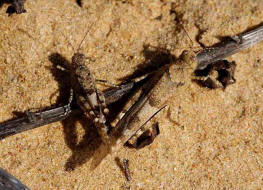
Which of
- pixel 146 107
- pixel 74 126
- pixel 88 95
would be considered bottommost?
pixel 74 126

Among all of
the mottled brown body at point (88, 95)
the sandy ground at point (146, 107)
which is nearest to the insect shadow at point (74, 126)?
the sandy ground at point (146, 107)

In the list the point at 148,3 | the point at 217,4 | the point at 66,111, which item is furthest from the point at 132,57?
the point at 217,4

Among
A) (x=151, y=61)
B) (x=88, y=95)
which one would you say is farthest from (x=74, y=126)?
(x=151, y=61)

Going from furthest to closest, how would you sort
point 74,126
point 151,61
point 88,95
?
point 151,61 → point 74,126 → point 88,95

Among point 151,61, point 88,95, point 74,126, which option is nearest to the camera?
point 88,95

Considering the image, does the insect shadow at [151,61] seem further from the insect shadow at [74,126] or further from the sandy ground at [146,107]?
the insect shadow at [74,126]

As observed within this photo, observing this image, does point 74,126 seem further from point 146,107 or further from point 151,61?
point 151,61

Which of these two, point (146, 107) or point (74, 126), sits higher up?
point (146, 107)
